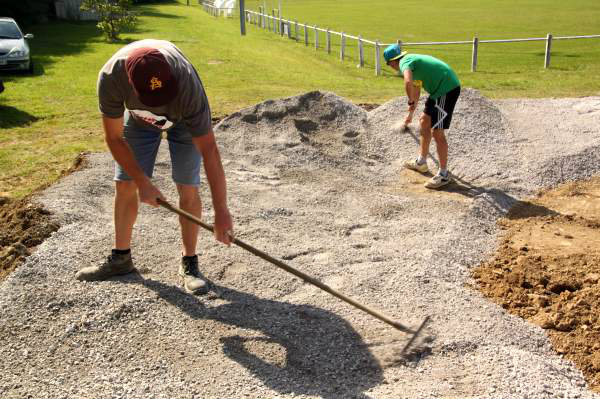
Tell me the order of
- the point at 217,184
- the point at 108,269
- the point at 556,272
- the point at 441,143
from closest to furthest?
the point at 217,184
the point at 108,269
the point at 556,272
the point at 441,143

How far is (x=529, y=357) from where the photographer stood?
3512 mm

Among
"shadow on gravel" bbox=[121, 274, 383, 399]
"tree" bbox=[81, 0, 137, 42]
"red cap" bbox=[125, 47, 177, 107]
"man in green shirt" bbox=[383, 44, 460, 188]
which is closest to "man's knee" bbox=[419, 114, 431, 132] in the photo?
"man in green shirt" bbox=[383, 44, 460, 188]

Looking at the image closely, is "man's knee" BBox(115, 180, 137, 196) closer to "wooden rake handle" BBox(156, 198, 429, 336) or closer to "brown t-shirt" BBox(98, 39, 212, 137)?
"wooden rake handle" BBox(156, 198, 429, 336)

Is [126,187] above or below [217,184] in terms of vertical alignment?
below

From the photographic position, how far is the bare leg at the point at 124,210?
391 cm

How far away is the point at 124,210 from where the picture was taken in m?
3.98

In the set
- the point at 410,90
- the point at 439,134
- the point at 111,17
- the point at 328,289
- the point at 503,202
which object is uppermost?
the point at 111,17

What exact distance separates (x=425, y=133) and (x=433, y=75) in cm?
75

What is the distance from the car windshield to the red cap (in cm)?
1325

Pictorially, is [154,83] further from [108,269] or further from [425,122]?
[425,122]

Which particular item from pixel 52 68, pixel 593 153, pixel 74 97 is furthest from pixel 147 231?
pixel 52 68

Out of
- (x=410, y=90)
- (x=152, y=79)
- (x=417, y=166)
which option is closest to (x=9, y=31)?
(x=410, y=90)

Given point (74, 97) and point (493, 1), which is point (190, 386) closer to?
point (74, 97)

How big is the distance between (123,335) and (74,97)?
880 cm
